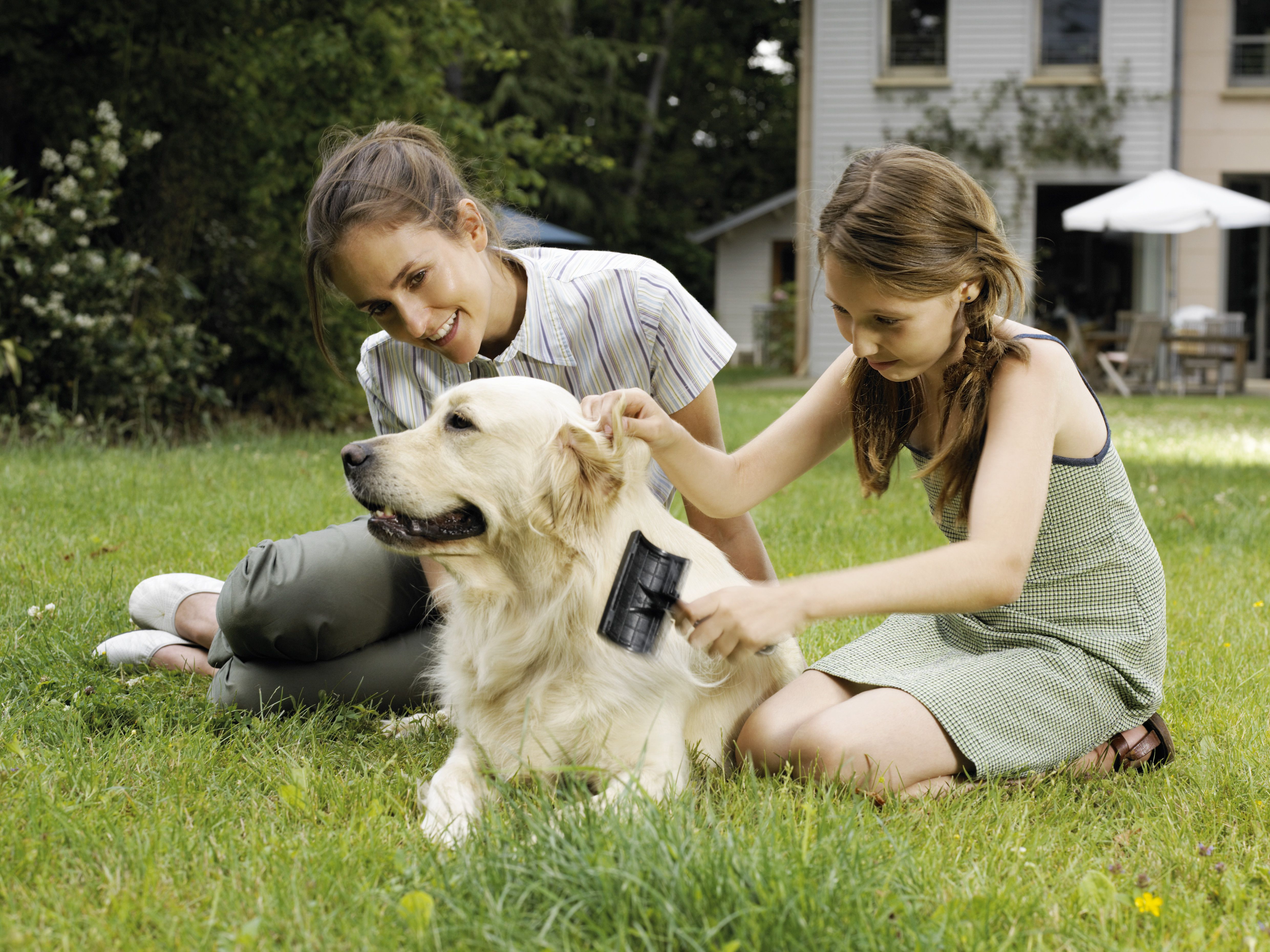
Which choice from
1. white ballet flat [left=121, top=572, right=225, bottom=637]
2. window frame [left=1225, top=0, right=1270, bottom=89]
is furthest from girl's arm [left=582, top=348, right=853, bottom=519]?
window frame [left=1225, top=0, right=1270, bottom=89]

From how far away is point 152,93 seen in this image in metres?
8.76

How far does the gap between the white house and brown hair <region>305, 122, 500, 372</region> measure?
82.4 feet

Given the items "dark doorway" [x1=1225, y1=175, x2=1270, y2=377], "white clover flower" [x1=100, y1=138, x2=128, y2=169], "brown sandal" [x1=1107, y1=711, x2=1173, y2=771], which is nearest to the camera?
"brown sandal" [x1=1107, y1=711, x2=1173, y2=771]

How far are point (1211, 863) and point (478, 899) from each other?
1.32 metres

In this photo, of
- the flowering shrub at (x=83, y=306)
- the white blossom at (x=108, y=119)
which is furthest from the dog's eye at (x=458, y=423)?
the white blossom at (x=108, y=119)

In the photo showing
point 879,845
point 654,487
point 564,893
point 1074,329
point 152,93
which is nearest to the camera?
point 564,893

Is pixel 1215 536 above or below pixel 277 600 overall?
below

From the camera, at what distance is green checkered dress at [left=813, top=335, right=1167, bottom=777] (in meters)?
2.56

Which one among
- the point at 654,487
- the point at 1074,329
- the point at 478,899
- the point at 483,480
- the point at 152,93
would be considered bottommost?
the point at 1074,329

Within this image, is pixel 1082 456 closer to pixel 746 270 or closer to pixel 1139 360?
pixel 1139 360

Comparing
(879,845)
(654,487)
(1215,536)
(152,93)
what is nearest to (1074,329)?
(1215,536)

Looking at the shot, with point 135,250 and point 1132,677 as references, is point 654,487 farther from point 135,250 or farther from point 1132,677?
point 135,250

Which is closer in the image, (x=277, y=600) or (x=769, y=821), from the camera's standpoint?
(x=769, y=821)

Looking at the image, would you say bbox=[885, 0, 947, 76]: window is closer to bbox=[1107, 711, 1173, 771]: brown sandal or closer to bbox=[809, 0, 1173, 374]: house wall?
bbox=[809, 0, 1173, 374]: house wall
